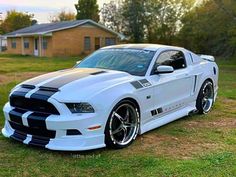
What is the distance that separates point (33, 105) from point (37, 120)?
26 cm

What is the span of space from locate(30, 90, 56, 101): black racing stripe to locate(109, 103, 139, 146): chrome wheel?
0.91 m

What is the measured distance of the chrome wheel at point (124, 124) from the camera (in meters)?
4.96

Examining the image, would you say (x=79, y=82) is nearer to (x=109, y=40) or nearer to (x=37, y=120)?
(x=37, y=120)

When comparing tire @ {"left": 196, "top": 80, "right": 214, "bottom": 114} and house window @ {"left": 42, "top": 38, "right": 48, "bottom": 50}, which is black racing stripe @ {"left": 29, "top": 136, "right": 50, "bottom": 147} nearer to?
tire @ {"left": 196, "top": 80, "right": 214, "bottom": 114}

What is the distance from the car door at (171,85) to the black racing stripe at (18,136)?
2057 millimetres

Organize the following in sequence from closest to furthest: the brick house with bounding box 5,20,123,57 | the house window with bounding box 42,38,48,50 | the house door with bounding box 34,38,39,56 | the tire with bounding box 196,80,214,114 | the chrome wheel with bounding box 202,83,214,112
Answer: the tire with bounding box 196,80,214,114, the chrome wheel with bounding box 202,83,214,112, the brick house with bounding box 5,20,123,57, the house window with bounding box 42,38,48,50, the house door with bounding box 34,38,39,56

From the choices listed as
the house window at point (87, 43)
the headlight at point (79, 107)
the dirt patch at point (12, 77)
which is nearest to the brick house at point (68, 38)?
the house window at point (87, 43)

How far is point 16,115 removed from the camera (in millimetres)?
4906

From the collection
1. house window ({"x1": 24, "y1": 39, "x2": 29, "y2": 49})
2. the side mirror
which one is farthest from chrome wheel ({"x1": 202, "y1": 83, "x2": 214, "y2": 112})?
house window ({"x1": 24, "y1": 39, "x2": 29, "y2": 49})

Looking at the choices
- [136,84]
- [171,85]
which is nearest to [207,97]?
[171,85]

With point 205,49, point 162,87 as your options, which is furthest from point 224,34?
point 162,87

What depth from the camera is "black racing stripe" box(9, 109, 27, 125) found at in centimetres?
486

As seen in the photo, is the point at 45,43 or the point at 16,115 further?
the point at 45,43

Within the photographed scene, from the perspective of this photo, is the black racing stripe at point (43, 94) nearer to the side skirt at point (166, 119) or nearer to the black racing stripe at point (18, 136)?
the black racing stripe at point (18, 136)
